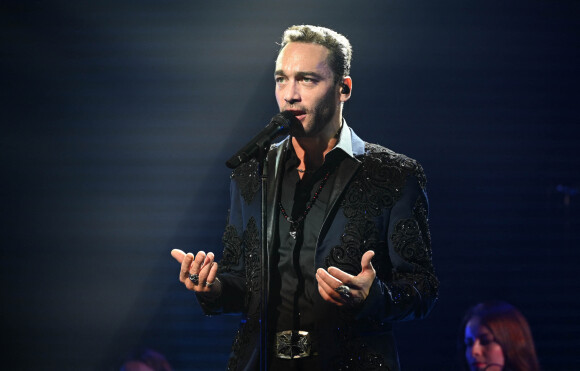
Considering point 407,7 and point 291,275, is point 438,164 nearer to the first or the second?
point 407,7

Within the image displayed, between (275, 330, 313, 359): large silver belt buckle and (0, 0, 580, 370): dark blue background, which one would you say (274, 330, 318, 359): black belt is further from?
(0, 0, 580, 370): dark blue background

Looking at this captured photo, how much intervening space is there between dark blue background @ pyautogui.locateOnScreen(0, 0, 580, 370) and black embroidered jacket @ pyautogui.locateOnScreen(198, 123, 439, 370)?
1.97 metres

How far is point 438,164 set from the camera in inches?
158

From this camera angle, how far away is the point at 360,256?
191 centimetres

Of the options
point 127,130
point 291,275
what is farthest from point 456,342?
point 127,130

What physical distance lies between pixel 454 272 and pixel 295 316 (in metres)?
2.36

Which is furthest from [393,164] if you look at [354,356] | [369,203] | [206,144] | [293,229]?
[206,144]

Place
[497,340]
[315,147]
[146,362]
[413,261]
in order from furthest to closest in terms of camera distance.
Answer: [146,362]
[497,340]
[315,147]
[413,261]

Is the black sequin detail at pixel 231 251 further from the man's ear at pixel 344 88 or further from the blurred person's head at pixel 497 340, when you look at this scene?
the blurred person's head at pixel 497 340

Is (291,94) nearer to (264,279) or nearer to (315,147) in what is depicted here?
(315,147)

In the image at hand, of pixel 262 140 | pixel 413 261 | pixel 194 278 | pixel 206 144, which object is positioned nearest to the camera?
pixel 262 140

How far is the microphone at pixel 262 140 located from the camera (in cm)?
162

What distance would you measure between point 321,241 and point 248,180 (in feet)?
1.46

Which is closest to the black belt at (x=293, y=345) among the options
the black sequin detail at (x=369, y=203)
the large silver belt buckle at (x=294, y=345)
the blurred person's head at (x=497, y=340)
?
the large silver belt buckle at (x=294, y=345)
